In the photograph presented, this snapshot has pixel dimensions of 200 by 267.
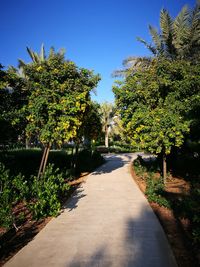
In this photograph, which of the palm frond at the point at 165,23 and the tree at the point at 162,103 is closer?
the tree at the point at 162,103

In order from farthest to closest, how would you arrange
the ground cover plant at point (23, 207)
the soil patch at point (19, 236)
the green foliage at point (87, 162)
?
the green foliage at point (87, 162) → the ground cover plant at point (23, 207) → the soil patch at point (19, 236)

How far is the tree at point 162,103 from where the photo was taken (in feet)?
33.2

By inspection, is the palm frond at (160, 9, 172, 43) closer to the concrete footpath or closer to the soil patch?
the concrete footpath

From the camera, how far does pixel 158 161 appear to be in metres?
16.5

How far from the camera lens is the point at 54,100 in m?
8.99

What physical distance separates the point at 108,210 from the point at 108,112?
30.9 m

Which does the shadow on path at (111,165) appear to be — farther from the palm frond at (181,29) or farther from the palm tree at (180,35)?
the palm frond at (181,29)

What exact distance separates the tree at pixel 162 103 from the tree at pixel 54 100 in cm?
264

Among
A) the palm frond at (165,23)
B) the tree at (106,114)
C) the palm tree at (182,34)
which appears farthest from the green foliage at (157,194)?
the tree at (106,114)

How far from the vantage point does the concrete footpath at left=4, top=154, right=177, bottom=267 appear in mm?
4750

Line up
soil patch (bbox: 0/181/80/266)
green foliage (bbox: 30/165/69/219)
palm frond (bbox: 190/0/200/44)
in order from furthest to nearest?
palm frond (bbox: 190/0/200/44) → green foliage (bbox: 30/165/69/219) → soil patch (bbox: 0/181/80/266)

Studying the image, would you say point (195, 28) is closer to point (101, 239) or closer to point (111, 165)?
point (111, 165)

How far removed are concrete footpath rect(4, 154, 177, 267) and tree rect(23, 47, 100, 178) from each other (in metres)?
2.68

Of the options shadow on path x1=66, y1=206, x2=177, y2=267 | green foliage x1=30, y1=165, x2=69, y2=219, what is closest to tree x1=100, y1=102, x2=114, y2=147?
green foliage x1=30, y1=165, x2=69, y2=219
